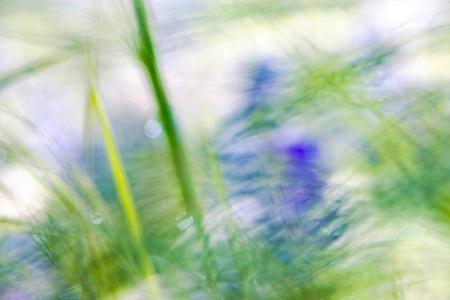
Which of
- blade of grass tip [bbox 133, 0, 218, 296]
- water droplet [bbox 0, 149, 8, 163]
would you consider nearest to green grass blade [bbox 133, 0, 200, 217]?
blade of grass tip [bbox 133, 0, 218, 296]

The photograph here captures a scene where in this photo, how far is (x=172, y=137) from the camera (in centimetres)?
38

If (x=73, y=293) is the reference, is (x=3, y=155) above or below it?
above

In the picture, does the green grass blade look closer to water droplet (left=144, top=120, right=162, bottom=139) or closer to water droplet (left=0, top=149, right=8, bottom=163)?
water droplet (left=144, top=120, right=162, bottom=139)

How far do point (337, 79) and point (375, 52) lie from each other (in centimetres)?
5

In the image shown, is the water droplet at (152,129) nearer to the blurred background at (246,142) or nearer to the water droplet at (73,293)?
the blurred background at (246,142)

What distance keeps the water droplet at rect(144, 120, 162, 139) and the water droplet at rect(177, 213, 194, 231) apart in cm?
6

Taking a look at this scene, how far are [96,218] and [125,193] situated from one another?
0.08 ft

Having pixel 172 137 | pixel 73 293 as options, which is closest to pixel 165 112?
pixel 172 137

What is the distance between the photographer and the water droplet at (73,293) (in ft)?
1.23

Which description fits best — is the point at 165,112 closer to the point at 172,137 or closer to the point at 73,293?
the point at 172,137

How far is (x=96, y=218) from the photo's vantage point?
38cm

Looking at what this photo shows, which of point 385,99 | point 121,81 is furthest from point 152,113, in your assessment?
point 385,99

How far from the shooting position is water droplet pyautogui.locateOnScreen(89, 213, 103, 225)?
0.38m

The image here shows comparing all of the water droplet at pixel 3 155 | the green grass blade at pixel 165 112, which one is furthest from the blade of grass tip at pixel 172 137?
the water droplet at pixel 3 155
